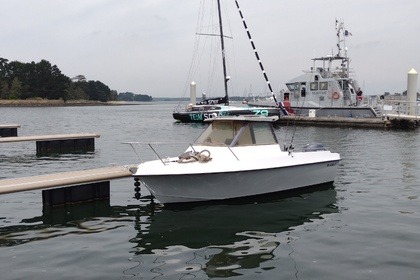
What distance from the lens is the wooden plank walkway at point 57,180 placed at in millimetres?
11719

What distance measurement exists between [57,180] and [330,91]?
38552 mm

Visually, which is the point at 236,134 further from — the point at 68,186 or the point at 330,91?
the point at 330,91

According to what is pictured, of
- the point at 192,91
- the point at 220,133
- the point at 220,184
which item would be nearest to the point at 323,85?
the point at 192,91

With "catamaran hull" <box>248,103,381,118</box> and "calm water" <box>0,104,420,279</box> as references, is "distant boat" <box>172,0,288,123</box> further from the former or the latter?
"calm water" <box>0,104,420,279</box>

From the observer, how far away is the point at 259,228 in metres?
10.4

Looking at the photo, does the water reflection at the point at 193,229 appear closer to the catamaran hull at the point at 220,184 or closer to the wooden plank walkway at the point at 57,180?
the catamaran hull at the point at 220,184

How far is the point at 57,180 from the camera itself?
1246 centimetres

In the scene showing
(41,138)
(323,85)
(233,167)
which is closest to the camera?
(233,167)

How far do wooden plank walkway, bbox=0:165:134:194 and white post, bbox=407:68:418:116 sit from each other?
3644 cm

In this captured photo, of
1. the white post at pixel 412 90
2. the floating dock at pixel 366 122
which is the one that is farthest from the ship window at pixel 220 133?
the white post at pixel 412 90

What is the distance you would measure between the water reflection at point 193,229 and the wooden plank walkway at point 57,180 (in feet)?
2.21

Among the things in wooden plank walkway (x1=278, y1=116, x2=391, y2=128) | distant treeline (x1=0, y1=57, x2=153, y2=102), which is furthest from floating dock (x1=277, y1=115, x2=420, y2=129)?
distant treeline (x1=0, y1=57, x2=153, y2=102)

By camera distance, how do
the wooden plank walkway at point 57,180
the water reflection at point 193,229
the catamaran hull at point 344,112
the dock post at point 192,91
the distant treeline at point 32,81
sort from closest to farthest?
the water reflection at point 193,229 → the wooden plank walkway at point 57,180 → the catamaran hull at point 344,112 → the dock post at point 192,91 → the distant treeline at point 32,81

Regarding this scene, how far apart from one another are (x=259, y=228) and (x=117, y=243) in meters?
3.22
